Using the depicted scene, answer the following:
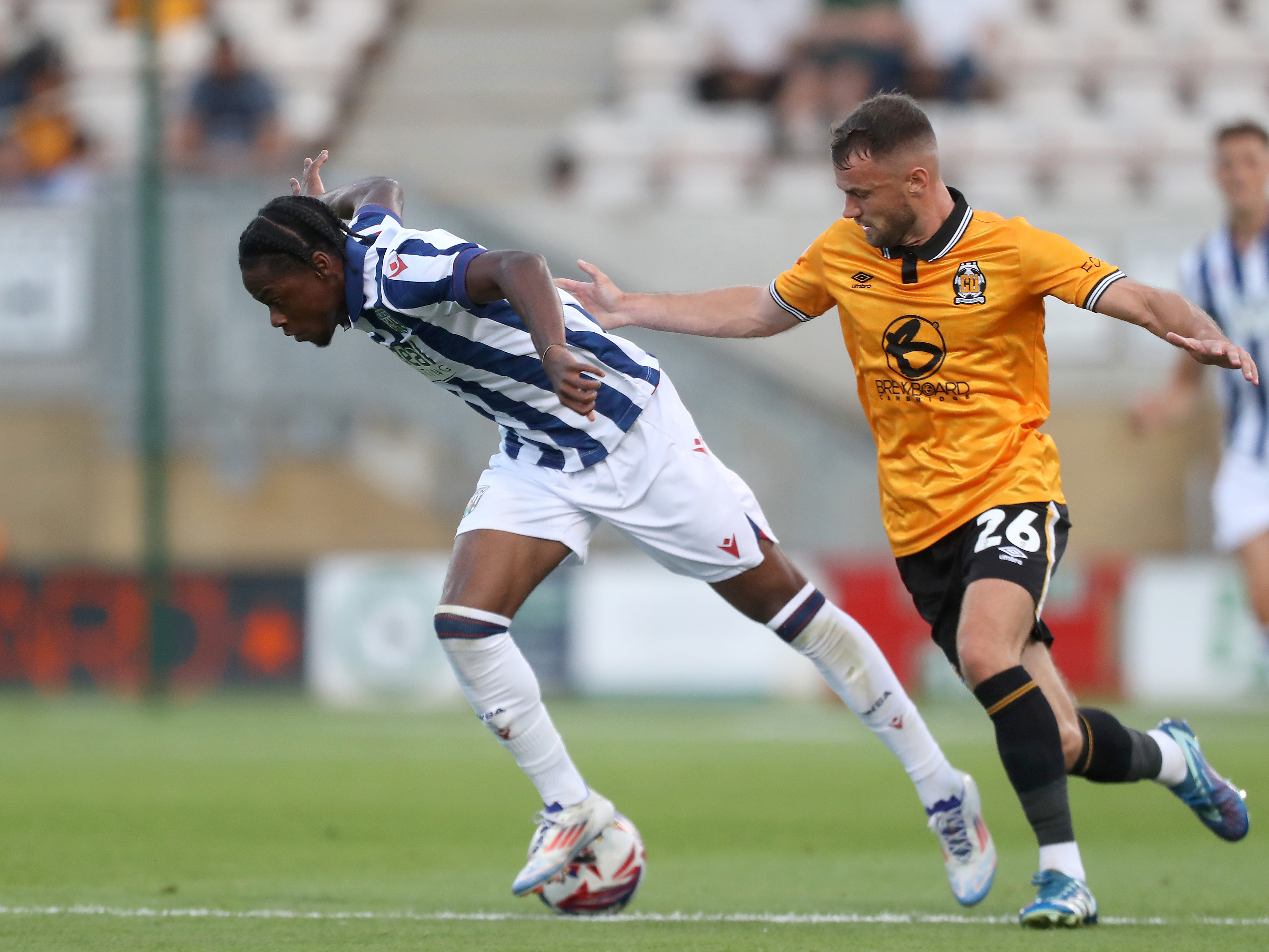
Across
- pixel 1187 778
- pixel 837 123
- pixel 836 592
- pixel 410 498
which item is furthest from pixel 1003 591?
pixel 410 498

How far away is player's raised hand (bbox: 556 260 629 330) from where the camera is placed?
5164 mm

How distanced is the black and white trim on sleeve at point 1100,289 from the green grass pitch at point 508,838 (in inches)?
62.2

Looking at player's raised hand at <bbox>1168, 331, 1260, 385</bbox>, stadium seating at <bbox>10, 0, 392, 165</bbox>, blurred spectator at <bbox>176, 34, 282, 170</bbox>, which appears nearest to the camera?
player's raised hand at <bbox>1168, 331, 1260, 385</bbox>

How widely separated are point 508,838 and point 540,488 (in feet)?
6.69

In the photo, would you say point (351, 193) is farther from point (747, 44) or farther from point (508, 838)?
point (747, 44)

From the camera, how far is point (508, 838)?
6559 millimetres

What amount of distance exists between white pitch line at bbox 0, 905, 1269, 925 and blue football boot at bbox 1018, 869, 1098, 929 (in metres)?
0.16

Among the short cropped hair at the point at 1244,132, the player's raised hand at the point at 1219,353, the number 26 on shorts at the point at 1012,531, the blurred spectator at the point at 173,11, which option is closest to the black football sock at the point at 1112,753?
the number 26 on shorts at the point at 1012,531

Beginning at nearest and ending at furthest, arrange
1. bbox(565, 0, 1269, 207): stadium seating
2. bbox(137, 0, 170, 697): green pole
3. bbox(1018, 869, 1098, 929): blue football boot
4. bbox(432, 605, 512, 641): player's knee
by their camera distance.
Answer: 1. bbox(1018, 869, 1098, 929): blue football boot
2. bbox(432, 605, 512, 641): player's knee
3. bbox(137, 0, 170, 697): green pole
4. bbox(565, 0, 1269, 207): stadium seating

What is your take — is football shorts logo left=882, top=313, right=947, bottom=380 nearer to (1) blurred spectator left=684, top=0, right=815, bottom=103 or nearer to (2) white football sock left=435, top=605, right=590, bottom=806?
(2) white football sock left=435, top=605, right=590, bottom=806

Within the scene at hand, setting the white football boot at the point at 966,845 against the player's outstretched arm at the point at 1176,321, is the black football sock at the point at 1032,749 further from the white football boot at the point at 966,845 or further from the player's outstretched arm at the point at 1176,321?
the player's outstretched arm at the point at 1176,321

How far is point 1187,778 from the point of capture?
504 centimetres

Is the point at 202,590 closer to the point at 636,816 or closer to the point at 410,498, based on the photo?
the point at 410,498

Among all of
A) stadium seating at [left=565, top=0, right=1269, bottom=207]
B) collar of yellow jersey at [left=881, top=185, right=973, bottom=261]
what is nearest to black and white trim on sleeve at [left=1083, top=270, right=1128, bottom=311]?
collar of yellow jersey at [left=881, top=185, right=973, bottom=261]
